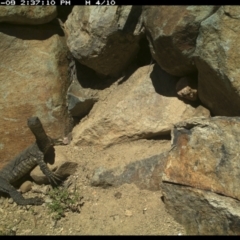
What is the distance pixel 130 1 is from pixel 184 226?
254 centimetres

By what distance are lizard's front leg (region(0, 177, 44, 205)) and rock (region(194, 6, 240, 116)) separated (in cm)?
247

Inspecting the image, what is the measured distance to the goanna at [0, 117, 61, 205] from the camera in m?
4.95

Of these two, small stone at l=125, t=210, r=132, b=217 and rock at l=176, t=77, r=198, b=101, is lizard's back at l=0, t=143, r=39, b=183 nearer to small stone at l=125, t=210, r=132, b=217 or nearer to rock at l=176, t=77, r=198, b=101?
small stone at l=125, t=210, r=132, b=217

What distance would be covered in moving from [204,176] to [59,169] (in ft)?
6.14

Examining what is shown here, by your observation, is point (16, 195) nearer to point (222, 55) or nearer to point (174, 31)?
point (174, 31)

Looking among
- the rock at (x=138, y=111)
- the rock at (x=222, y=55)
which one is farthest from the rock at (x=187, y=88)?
the rock at (x=222, y=55)

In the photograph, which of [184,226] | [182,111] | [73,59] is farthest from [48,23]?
[184,226]

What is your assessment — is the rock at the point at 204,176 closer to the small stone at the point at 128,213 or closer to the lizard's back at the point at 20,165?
the small stone at the point at 128,213

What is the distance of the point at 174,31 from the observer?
4086 millimetres

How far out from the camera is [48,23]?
5.21 m

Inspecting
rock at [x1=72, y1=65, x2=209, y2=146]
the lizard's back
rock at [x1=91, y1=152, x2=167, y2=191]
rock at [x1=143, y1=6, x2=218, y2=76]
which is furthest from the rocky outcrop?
rock at [x1=143, y1=6, x2=218, y2=76]

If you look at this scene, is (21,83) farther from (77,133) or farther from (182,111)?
(182,111)

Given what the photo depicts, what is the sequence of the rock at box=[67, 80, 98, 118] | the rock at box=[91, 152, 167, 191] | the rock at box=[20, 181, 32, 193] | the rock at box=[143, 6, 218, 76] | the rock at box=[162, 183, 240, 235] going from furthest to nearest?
the rock at box=[67, 80, 98, 118] → the rock at box=[20, 181, 32, 193] → the rock at box=[91, 152, 167, 191] → the rock at box=[143, 6, 218, 76] → the rock at box=[162, 183, 240, 235]

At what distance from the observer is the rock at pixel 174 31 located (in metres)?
4.05
